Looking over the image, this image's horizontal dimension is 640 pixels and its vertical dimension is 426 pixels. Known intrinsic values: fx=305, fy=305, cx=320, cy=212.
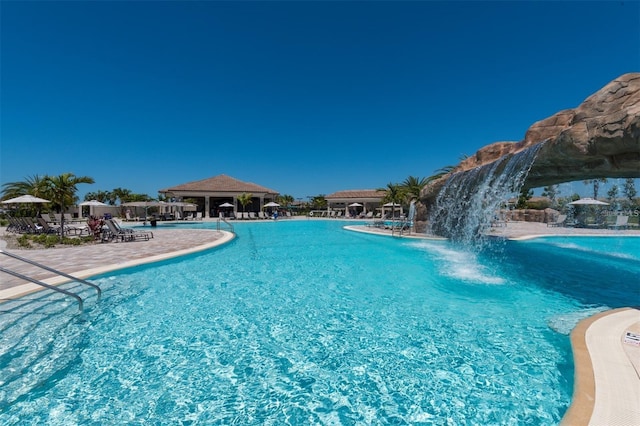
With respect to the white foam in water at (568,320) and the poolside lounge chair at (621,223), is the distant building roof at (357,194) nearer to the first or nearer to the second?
the poolside lounge chair at (621,223)

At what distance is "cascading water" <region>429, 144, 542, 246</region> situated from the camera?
32.4ft

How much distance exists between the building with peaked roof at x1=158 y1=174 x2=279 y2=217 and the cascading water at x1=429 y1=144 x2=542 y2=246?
27.9 m

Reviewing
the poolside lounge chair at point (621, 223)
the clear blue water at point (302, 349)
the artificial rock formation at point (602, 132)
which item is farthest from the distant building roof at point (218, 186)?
the artificial rock formation at point (602, 132)

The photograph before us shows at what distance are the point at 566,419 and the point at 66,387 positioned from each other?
5.15m

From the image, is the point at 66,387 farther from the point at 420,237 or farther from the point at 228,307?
the point at 420,237

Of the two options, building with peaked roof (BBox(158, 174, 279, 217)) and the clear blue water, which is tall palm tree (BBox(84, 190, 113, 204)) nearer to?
building with peaked roof (BBox(158, 174, 279, 217))

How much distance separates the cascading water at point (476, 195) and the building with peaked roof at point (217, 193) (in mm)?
27908

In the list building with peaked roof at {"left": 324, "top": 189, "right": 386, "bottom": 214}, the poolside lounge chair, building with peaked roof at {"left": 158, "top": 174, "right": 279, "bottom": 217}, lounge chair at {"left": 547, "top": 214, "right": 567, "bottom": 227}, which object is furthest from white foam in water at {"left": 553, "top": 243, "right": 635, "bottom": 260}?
building with peaked roof at {"left": 158, "top": 174, "right": 279, "bottom": 217}

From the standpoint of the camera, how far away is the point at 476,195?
14.3 m

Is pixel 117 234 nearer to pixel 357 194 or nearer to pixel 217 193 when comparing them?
pixel 217 193

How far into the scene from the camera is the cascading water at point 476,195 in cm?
987

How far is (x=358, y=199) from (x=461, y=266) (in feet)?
125

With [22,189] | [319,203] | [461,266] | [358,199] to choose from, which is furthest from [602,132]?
[319,203]

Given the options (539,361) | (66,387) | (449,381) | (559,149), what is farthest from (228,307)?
(559,149)
